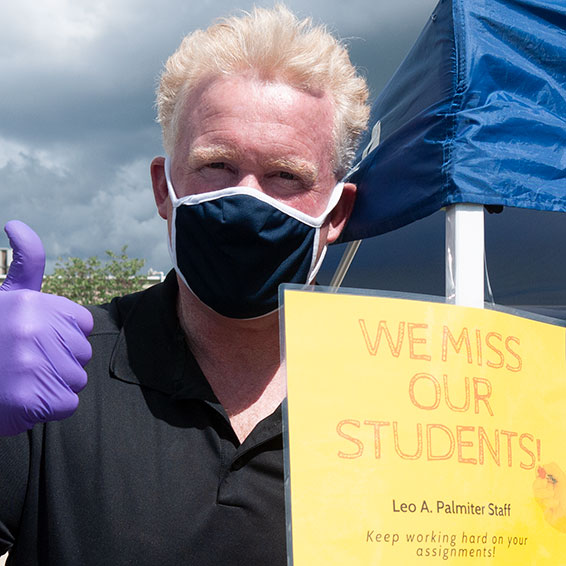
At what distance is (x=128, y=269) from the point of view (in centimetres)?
3269

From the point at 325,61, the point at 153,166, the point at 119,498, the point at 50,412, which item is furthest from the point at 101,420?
the point at 325,61

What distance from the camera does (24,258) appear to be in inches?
47.1

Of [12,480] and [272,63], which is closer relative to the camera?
[12,480]

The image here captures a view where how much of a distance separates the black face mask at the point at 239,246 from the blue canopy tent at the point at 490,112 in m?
0.31

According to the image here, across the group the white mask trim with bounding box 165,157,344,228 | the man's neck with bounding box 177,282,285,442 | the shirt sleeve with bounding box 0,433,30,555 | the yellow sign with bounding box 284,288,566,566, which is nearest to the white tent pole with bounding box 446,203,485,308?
the yellow sign with bounding box 284,288,566,566

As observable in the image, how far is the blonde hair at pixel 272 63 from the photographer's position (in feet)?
5.14

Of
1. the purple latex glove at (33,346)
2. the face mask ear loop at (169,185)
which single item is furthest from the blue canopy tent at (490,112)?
the purple latex glove at (33,346)

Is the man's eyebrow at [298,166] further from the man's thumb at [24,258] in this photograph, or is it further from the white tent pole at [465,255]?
the man's thumb at [24,258]

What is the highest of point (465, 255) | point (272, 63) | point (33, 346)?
point (272, 63)

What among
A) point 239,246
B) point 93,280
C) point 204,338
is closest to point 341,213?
point 239,246

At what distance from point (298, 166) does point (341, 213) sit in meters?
0.32

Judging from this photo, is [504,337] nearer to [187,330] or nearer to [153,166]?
[187,330]

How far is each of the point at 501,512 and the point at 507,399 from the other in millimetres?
187

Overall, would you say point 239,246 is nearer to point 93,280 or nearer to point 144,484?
point 144,484
